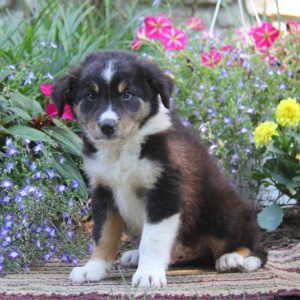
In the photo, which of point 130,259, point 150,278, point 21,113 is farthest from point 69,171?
point 150,278

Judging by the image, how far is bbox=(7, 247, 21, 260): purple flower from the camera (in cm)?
443

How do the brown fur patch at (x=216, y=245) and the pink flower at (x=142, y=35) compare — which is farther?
the pink flower at (x=142, y=35)

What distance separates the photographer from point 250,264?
4.40 meters

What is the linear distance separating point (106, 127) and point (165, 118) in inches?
18.7

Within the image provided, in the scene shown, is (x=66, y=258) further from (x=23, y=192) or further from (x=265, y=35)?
(x=265, y=35)

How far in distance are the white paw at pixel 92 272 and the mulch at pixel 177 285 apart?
5 centimetres

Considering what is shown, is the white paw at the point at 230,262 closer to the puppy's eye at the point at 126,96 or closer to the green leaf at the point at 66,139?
the puppy's eye at the point at 126,96

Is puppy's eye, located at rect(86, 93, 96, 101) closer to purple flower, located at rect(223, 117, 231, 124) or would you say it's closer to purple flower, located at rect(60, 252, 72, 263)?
purple flower, located at rect(60, 252, 72, 263)

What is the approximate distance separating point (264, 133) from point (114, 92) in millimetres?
1903

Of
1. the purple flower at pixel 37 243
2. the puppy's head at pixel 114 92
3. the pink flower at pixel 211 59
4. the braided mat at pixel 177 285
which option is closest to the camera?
the braided mat at pixel 177 285

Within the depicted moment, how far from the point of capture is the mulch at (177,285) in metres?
3.54

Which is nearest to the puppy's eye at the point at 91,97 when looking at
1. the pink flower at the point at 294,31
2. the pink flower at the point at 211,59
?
the pink flower at the point at 211,59

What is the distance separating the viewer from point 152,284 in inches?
150

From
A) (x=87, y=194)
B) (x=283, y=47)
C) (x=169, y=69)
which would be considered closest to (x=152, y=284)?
(x=87, y=194)
